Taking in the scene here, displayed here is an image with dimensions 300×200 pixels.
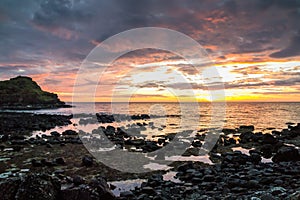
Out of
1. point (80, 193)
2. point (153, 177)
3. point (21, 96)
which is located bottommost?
point (153, 177)

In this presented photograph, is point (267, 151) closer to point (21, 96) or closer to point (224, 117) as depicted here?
point (224, 117)

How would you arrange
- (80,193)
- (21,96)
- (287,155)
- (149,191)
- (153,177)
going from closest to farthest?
(80,193), (149,191), (153,177), (287,155), (21,96)

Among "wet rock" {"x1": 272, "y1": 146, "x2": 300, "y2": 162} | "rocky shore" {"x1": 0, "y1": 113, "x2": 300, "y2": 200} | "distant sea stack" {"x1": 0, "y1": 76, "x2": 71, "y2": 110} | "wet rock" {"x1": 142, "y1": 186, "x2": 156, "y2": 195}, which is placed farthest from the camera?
"distant sea stack" {"x1": 0, "y1": 76, "x2": 71, "y2": 110}

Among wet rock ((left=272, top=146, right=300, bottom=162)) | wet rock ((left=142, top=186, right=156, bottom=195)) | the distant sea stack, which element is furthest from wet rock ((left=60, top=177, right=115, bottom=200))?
the distant sea stack

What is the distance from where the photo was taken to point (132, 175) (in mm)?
14164

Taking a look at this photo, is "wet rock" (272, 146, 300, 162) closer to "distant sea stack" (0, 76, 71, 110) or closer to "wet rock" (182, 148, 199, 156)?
"wet rock" (182, 148, 199, 156)

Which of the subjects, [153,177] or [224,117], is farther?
[224,117]

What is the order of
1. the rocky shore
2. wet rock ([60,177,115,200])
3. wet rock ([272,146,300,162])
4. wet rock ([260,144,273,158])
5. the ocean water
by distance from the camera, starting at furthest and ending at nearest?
the ocean water → wet rock ([260,144,273,158]) → wet rock ([272,146,300,162]) → wet rock ([60,177,115,200]) → the rocky shore

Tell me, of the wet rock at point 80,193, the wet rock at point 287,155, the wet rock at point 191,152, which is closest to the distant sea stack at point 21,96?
the wet rock at point 191,152

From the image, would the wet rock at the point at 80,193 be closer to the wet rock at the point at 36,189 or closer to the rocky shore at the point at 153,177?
the rocky shore at the point at 153,177

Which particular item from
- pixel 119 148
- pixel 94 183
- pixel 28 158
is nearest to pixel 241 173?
pixel 94 183

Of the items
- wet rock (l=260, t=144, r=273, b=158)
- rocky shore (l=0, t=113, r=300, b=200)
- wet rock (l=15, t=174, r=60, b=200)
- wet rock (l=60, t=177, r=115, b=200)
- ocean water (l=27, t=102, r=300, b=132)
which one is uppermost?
wet rock (l=15, t=174, r=60, b=200)

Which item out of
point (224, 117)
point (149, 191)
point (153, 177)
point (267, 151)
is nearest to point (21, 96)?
point (224, 117)

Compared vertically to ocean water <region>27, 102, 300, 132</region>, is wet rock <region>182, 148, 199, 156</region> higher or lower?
higher
